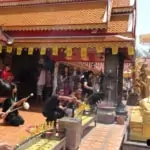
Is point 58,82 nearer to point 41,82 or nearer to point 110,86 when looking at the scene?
point 41,82

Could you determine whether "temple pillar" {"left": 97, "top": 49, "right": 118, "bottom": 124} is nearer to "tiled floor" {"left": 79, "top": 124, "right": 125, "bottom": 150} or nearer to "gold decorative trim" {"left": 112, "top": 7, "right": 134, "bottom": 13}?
"tiled floor" {"left": 79, "top": 124, "right": 125, "bottom": 150}

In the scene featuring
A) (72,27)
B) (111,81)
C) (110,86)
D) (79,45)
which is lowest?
(110,86)

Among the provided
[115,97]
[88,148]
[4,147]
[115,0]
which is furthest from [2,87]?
[115,0]

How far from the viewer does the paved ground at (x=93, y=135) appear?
6.77m

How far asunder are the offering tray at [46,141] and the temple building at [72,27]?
5819 mm

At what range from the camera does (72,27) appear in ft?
37.4

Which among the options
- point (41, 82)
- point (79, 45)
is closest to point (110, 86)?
point (79, 45)

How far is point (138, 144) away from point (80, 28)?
7028 millimetres

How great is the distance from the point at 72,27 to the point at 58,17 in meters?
1.15

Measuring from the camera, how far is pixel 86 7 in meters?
12.3

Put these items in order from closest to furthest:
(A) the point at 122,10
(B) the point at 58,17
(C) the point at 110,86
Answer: (C) the point at 110,86 → (A) the point at 122,10 → (B) the point at 58,17

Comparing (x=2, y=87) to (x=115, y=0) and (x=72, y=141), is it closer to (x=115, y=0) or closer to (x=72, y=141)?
(x=72, y=141)

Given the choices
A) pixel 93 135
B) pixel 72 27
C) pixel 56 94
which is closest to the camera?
pixel 56 94

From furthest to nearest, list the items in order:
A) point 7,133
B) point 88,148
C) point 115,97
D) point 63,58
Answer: point 63,58 < point 115,97 < point 7,133 < point 88,148
